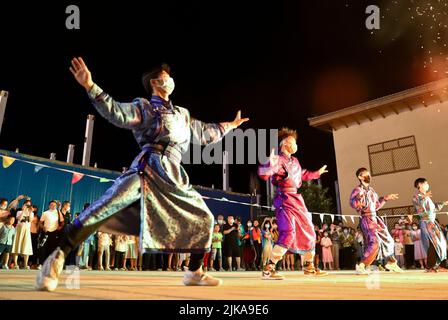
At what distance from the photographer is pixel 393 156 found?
15.7 metres

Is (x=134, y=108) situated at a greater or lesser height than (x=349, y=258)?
greater

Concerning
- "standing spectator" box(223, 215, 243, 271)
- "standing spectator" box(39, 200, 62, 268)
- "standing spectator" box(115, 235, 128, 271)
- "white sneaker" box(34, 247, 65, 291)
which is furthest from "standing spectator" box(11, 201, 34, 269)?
"white sneaker" box(34, 247, 65, 291)

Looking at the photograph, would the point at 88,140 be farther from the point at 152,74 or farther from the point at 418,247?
the point at 152,74

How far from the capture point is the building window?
49.8 ft

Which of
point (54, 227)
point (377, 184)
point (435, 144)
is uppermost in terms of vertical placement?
point (435, 144)

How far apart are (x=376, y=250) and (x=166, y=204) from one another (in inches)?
190

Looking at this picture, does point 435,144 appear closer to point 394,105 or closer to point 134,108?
point 394,105

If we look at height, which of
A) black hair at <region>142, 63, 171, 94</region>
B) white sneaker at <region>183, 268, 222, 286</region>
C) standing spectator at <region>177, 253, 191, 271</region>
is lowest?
white sneaker at <region>183, 268, 222, 286</region>

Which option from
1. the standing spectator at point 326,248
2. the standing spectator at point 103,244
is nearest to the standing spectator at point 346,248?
the standing spectator at point 326,248

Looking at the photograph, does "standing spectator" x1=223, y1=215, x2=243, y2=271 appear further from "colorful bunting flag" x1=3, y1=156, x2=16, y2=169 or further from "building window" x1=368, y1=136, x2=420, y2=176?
"building window" x1=368, y1=136, x2=420, y2=176

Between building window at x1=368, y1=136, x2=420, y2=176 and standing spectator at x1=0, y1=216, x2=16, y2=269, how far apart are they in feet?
45.3

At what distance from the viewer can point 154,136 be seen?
9.34ft
